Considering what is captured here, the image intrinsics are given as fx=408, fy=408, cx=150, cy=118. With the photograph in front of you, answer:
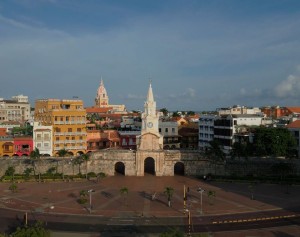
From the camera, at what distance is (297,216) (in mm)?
49281

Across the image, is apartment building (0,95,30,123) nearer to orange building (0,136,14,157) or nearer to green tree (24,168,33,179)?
orange building (0,136,14,157)

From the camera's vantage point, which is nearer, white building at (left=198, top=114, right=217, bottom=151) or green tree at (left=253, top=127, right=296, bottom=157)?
green tree at (left=253, top=127, right=296, bottom=157)

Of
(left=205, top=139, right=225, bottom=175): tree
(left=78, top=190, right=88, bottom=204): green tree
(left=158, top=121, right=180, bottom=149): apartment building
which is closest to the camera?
(left=78, top=190, right=88, bottom=204): green tree

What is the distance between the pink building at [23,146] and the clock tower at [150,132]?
23921 mm

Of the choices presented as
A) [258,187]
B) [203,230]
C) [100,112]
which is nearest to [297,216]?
[203,230]

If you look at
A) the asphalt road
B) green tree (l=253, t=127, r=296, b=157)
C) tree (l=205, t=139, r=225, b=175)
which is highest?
green tree (l=253, t=127, r=296, b=157)

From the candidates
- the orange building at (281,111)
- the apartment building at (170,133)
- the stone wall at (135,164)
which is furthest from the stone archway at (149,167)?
the orange building at (281,111)

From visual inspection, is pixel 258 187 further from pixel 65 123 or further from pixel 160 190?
pixel 65 123

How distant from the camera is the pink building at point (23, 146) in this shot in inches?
3408

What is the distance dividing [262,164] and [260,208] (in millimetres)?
23725

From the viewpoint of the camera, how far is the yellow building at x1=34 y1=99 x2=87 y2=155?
89.5m

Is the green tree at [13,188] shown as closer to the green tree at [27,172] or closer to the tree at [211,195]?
the green tree at [27,172]

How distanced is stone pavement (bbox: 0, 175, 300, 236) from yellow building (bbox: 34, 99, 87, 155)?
18.8m

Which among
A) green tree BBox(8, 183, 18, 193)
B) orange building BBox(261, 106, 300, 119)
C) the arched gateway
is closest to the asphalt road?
green tree BBox(8, 183, 18, 193)
